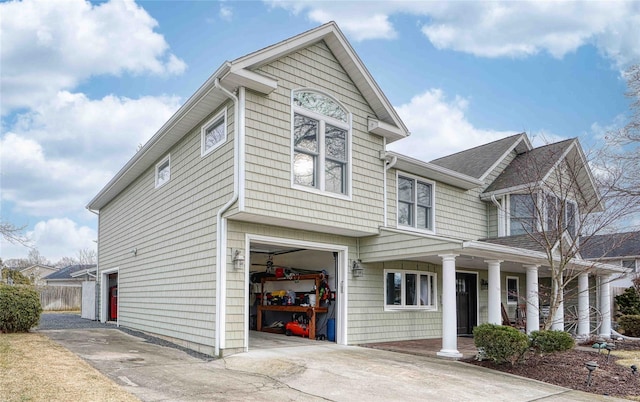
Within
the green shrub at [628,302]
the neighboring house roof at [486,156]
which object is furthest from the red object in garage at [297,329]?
the green shrub at [628,302]

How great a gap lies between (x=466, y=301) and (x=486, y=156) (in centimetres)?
494

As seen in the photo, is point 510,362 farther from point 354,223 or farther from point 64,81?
point 64,81

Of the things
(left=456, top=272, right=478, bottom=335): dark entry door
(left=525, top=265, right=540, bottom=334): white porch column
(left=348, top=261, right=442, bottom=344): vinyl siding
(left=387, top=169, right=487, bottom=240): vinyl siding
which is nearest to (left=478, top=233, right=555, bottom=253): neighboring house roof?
(left=387, top=169, right=487, bottom=240): vinyl siding

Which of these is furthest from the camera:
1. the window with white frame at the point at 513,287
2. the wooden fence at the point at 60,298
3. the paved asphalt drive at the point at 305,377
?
the wooden fence at the point at 60,298

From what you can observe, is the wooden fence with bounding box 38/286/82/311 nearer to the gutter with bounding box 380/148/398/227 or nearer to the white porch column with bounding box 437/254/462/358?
the gutter with bounding box 380/148/398/227

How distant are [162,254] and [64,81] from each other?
9934 millimetres

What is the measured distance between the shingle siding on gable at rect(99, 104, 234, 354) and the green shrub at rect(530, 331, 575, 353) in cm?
625

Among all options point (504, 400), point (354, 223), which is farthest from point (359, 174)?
point (504, 400)

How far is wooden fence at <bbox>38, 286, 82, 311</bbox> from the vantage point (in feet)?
94.3

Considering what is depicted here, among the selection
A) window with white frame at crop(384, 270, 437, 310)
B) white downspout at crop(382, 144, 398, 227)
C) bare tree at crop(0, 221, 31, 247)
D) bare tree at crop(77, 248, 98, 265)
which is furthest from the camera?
bare tree at crop(77, 248, 98, 265)

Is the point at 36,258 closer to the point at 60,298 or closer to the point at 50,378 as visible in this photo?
the point at 60,298

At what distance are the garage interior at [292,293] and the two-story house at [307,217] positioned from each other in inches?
2.2

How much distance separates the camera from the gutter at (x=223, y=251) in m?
9.20

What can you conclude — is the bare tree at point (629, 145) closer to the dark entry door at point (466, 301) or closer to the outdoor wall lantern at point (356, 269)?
the dark entry door at point (466, 301)
